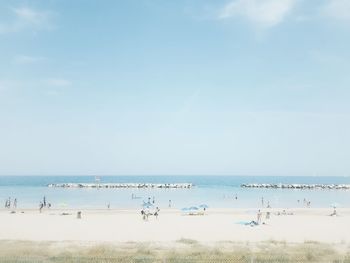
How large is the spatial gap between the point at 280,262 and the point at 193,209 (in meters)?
36.4

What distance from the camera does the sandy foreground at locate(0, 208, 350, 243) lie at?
108 ft

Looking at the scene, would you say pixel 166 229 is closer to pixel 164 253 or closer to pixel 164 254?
pixel 164 253

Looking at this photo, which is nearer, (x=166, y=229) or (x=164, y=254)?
(x=164, y=254)

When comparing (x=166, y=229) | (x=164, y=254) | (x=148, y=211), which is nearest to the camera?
(x=164, y=254)

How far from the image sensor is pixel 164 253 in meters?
21.4

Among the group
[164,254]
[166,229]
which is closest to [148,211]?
[166,229]

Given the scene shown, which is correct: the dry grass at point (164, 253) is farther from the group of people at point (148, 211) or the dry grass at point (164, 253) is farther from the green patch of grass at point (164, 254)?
the group of people at point (148, 211)

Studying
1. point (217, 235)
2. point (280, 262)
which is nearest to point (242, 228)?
point (217, 235)

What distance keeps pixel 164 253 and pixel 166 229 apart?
57.7 ft

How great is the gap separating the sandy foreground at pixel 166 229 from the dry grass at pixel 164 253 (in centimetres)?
626

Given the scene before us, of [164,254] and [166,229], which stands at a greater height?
[164,254]

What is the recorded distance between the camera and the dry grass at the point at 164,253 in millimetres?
18797

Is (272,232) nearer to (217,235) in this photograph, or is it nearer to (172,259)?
(217,235)

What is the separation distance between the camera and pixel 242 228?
39.9m
